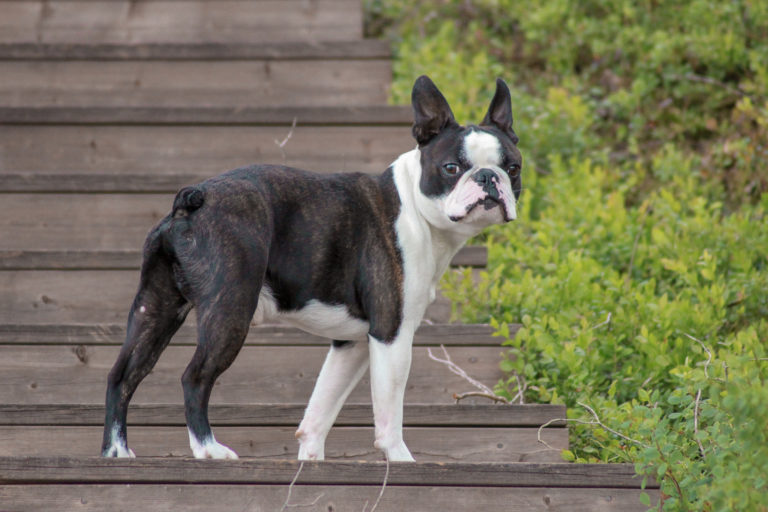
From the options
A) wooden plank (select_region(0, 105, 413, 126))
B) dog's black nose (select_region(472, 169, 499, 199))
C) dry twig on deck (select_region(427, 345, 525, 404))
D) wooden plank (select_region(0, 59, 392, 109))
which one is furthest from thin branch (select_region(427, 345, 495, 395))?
wooden plank (select_region(0, 59, 392, 109))

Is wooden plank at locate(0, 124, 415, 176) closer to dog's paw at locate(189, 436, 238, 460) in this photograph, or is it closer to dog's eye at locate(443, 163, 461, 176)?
dog's eye at locate(443, 163, 461, 176)

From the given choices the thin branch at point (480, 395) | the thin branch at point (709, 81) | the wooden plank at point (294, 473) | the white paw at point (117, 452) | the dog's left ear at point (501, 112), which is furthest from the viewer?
the thin branch at point (709, 81)

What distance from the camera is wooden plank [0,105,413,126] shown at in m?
4.96

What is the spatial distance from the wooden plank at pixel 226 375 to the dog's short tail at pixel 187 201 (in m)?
1.17

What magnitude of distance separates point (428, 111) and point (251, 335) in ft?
4.34

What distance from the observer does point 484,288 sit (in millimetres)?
4168

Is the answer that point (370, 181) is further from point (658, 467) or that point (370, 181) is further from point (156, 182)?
point (156, 182)

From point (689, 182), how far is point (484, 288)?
1585 millimetres

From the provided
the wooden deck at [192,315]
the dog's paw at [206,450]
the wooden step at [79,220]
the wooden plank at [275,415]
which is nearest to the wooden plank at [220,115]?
the wooden deck at [192,315]

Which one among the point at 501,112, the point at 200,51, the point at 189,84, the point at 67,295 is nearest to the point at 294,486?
the point at 501,112

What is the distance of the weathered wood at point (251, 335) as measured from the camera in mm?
3719

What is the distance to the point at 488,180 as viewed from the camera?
2.70 m

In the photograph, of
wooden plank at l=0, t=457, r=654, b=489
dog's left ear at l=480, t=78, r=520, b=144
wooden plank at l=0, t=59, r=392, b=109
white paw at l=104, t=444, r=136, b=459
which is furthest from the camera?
wooden plank at l=0, t=59, r=392, b=109

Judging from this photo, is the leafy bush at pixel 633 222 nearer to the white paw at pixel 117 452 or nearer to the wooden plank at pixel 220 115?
the wooden plank at pixel 220 115
